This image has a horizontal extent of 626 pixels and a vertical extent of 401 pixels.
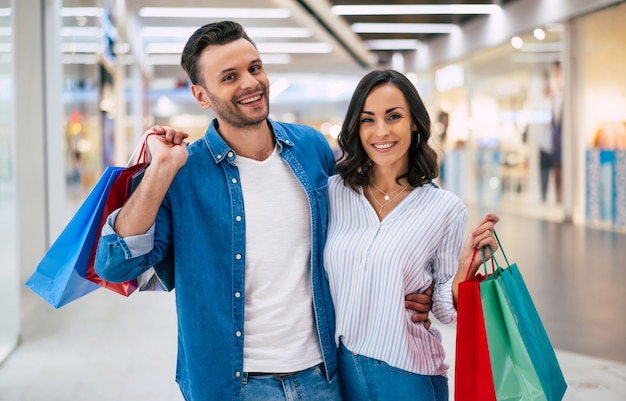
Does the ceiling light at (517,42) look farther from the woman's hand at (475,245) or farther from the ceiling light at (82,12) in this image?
the woman's hand at (475,245)

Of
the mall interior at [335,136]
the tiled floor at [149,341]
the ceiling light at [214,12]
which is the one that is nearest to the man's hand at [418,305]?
the mall interior at [335,136]

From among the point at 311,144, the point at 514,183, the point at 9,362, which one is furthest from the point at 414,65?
the point at 311,144

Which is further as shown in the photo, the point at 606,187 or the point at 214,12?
the point at 214,12

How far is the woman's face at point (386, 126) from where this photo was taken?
7.35 feet

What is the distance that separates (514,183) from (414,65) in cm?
886

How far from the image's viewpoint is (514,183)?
60.5 ft

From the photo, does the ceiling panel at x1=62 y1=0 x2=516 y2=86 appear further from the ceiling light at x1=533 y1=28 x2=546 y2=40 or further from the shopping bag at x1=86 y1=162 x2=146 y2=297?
the shopping bag at x1=86 y1=162 x2=146 y2=297

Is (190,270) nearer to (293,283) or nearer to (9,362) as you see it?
(293,283)

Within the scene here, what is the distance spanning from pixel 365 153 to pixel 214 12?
15.9m

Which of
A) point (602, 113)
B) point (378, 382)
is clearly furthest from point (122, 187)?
point (602, 113)

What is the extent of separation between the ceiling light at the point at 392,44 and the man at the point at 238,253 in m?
21.8

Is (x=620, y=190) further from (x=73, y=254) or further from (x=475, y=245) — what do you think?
(x=73, y=254)

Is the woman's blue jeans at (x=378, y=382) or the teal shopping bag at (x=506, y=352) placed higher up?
the teal shopping bag at (x=506, y=352)

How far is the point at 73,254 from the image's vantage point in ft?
6.75
